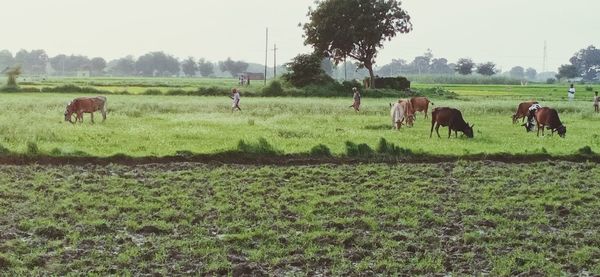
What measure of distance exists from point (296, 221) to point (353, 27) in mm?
51193

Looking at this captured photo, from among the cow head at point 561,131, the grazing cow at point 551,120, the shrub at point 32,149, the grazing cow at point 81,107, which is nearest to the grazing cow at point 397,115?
the grazing cow at point 551,120

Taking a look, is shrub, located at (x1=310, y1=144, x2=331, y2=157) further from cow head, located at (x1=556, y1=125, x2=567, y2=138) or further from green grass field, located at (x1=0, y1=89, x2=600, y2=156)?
cow head, located at (x1=556, y1=125, x2=567, y2=138)

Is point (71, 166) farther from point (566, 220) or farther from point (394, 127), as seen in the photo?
point (394, 127)

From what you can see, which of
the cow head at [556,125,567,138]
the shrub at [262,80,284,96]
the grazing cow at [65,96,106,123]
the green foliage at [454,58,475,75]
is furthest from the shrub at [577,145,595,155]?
the green foliage at [454,58,475,75]

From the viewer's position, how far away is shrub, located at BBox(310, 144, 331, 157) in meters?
18.1

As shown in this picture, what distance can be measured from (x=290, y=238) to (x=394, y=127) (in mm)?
16497

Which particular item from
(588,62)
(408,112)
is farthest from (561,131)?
(588,62)

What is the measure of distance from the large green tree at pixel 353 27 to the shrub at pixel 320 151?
43.2 metres

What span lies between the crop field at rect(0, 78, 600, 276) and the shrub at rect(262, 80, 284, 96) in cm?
3223

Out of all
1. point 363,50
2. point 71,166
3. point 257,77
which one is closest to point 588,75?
point 257,77

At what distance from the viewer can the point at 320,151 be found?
18.2m

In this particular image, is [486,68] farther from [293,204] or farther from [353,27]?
[293,204]

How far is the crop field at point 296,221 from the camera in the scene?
854 cm

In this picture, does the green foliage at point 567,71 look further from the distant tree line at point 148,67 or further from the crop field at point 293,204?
the crop field at point 293,204
